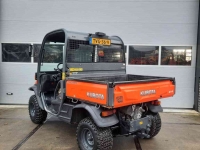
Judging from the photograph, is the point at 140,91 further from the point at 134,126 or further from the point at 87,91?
the point at 87,91

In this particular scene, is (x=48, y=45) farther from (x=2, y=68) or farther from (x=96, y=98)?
(x=2, y=68)

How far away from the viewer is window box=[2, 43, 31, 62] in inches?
264

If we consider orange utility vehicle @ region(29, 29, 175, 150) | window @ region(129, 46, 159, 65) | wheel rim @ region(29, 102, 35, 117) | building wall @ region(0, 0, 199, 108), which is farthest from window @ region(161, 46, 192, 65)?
wheel rim @ region(29, 102, 35, 117)

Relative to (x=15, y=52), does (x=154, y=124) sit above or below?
below

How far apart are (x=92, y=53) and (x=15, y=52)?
3872mm

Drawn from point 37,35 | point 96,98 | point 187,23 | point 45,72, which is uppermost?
point 187,23

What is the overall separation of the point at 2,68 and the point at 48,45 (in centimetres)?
307

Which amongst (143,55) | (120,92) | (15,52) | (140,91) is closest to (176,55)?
(143,55)

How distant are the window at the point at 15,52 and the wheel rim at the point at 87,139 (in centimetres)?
429

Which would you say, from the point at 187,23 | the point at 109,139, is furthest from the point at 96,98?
the point at 187,23

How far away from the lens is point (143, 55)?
650cm

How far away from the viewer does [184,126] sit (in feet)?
16.2

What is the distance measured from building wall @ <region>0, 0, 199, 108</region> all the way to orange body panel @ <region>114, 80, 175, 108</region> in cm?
297

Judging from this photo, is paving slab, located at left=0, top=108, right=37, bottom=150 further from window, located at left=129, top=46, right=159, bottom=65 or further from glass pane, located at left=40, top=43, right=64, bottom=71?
window, located at left=129, top=46, right=159, bottom=65
